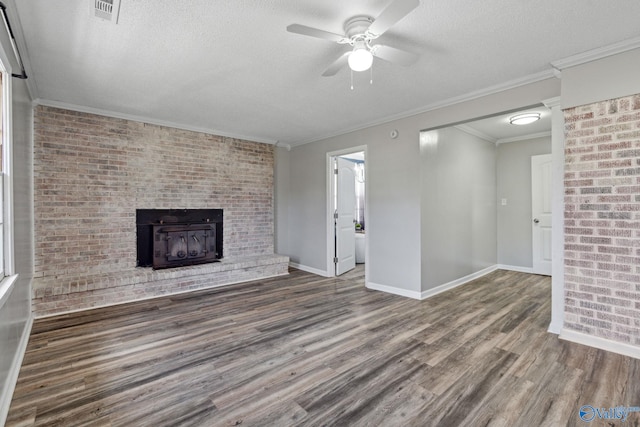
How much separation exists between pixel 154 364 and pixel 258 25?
8.69ft

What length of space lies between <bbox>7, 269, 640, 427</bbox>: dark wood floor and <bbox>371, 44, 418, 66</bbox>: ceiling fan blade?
2311 mm

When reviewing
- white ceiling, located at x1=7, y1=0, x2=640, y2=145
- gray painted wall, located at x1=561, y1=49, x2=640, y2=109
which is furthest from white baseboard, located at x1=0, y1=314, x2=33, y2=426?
gray painted wall, located at x1=561, y1=49, x2=640, y2=109

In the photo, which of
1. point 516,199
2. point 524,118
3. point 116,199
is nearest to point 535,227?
point 516,199

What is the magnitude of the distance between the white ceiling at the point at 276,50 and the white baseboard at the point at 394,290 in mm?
2394

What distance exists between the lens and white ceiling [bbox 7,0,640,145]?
191cm

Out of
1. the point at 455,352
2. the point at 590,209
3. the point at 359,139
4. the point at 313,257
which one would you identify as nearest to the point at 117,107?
the point at 359,139

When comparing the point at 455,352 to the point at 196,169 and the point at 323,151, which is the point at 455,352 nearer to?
the point at 323,151

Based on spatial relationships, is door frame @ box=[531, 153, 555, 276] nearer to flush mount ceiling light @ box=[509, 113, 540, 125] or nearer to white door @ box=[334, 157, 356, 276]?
flush mount ceiling light @ box=[509, 113, 540, 125]

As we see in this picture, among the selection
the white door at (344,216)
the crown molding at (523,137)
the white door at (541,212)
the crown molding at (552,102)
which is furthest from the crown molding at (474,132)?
Answer: the white door at (344,216)

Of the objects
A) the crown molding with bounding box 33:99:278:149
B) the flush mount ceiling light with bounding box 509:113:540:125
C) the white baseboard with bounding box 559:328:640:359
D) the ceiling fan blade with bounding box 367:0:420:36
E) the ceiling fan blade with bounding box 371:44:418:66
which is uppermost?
the crown molding with bounding box 33:99:278:149

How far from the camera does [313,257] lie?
5477mm

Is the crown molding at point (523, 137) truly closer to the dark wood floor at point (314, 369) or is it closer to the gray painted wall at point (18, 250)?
the dark wood floor at point (314, 369)

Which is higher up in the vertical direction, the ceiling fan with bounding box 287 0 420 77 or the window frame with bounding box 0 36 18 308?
the ceiling fan with bounding box 287 0 420 77

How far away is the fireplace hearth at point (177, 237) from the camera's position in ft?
14.0
